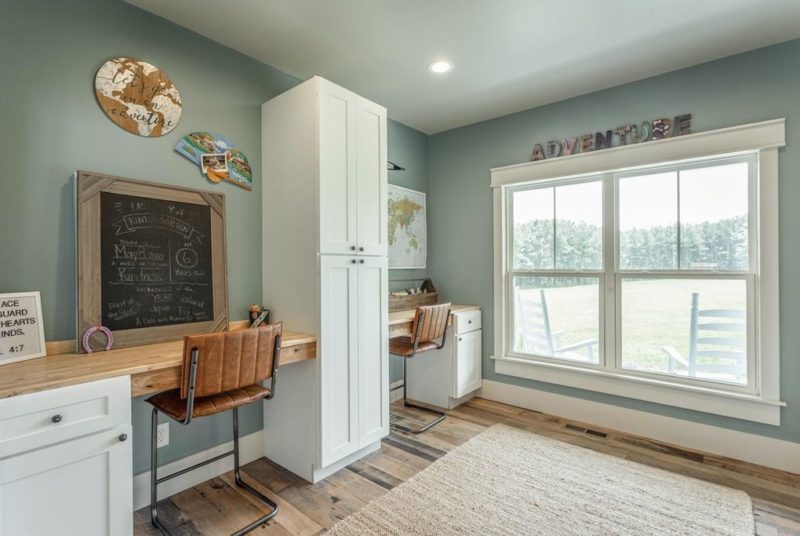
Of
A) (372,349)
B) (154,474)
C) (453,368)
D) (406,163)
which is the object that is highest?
(406,163)

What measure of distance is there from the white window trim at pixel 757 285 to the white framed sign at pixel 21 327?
3189 mm

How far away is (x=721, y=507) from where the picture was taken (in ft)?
6.53

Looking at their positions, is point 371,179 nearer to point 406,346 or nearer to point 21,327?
point 406,346

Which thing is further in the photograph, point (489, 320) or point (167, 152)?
point (489, 320)

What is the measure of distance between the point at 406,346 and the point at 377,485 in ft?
3.38

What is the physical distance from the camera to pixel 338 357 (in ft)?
7.65

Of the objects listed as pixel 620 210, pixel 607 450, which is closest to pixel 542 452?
pixel 607 450

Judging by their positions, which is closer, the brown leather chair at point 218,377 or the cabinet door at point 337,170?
the brown leather chair at point 218,377

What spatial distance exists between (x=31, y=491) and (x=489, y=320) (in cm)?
312

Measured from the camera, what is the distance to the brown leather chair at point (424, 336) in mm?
2885

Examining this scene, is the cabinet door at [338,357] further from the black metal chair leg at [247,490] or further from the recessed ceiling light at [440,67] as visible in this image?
the recessed ceiling light at [440,67]

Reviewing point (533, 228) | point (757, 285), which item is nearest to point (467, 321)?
point (533, 228)

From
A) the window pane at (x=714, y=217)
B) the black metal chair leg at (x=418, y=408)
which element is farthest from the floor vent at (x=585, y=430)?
the window pane at (x=714, y=217)

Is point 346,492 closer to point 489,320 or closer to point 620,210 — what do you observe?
point 489,320
